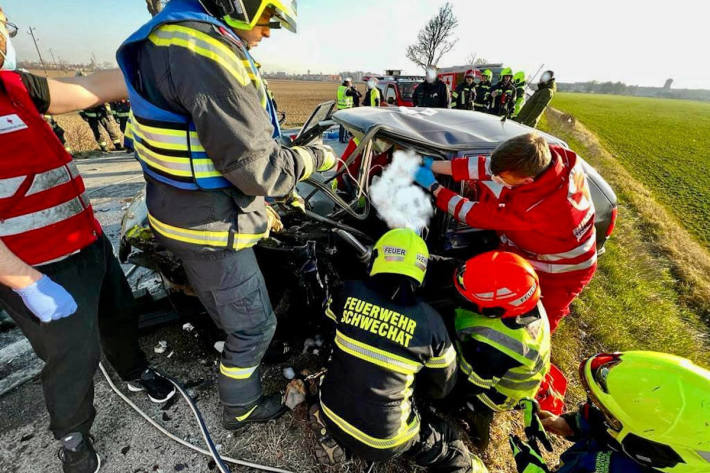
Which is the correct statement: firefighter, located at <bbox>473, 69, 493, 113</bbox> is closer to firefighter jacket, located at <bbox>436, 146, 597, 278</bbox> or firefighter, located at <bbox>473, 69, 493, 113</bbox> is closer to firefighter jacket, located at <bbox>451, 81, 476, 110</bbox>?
firefighter jacket, located at <bbox>451, 81, 476, 110</bbox>

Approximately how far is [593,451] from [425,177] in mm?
1719

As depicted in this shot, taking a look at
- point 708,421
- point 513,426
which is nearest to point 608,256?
point 513,426

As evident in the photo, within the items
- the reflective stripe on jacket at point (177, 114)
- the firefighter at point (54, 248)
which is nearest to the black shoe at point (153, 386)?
the firefighter at point (54, 248)

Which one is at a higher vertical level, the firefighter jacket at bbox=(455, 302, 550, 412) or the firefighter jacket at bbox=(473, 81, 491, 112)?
the firefighter jacket at bbox=(473, 81, 491, 112)

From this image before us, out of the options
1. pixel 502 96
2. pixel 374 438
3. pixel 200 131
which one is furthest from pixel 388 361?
pixel 502 96

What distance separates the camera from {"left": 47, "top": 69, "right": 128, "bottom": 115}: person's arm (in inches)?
63.6

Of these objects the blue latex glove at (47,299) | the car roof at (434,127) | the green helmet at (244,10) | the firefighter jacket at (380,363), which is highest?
the green helmet at (244,10)

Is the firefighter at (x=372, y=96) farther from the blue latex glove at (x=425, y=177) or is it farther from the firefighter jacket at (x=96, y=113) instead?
the blue latex glove at (x=425, y=177)

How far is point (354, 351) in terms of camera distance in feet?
5.23

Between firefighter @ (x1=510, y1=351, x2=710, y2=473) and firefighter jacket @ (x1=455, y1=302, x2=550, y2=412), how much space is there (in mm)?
343

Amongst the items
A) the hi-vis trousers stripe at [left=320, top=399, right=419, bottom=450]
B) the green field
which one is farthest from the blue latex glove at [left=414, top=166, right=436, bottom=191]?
the green field

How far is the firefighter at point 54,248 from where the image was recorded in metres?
1.36

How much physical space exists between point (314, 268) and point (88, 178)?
5.87 meters

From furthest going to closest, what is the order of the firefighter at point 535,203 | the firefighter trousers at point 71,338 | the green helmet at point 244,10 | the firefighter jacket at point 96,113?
the firefighter jacket at point 96,113, the firefighter at point 535,203, the firefighter trousers at point 71,338, the green helmet at point 244,10
